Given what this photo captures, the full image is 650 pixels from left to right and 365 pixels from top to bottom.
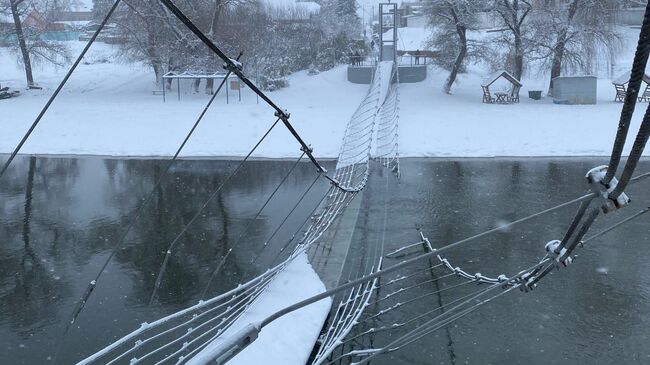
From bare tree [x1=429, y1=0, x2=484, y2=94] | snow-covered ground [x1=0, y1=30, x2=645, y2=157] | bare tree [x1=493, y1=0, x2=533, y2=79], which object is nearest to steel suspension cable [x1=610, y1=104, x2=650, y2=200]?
snow-covered ground [x1=0, y1=30, x2=645, y2=157]

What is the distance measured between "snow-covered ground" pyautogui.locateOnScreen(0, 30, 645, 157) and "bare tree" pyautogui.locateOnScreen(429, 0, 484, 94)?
3.68 feet

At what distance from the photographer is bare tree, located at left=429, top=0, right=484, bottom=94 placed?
623 inches

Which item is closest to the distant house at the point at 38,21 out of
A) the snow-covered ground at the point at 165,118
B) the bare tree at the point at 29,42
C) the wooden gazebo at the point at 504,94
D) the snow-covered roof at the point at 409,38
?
the bare tree at the point at 29,42

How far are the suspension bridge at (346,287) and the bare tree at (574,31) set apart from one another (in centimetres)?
837

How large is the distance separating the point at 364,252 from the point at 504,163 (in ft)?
16.5

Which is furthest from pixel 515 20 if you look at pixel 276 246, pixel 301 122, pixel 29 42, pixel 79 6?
pixel 79 6

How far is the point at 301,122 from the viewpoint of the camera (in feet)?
43.4

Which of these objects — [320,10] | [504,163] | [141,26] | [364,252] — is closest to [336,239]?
[364,252]

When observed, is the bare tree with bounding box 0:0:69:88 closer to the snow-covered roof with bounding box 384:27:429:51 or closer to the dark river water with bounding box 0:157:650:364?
the dark river water with bounding box 0:157:650:364

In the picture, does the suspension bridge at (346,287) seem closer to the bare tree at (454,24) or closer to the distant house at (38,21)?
the bare tree at (454,24)

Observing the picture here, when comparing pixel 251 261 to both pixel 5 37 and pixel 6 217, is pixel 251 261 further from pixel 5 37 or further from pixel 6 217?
pixel 5 37

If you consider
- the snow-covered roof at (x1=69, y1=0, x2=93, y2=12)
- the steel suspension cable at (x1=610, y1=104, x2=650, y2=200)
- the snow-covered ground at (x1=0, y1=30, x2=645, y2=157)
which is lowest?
the snow-covered ground at (x1=0, y1=30, x2=645, y2=157)

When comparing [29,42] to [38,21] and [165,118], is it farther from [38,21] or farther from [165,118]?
[165,118]

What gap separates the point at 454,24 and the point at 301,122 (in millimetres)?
5358
